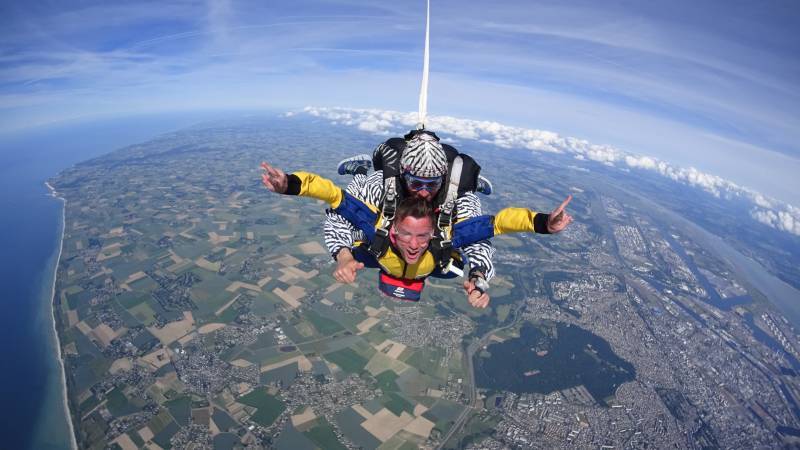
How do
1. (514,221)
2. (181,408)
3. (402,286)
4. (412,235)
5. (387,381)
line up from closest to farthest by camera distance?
1. (412,235)
2. (514,221)
3. (402,286)
4. (181,408)
5. (387,381)

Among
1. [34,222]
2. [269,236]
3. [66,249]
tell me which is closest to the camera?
[66,249]

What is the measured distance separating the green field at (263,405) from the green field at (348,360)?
536 cm

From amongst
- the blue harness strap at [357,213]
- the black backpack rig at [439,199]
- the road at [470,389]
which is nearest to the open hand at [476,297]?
the black backpack rig at [439,199]

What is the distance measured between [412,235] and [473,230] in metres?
0.97

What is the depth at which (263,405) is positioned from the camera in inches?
856

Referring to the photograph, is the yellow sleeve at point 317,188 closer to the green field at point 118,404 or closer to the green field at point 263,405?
the green field at point 263,405

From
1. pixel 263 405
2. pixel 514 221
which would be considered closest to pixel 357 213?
pixel 514 221

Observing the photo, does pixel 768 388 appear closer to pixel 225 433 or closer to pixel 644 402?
pixel 644 402

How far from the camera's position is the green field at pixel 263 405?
819 inches

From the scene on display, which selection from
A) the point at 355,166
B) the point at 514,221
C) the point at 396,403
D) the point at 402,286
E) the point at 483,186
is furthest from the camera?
the point at 396,403

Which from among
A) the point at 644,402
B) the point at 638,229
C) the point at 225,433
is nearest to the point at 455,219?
the point at 225,433

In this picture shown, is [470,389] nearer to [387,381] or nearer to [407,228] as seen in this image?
[387,381]

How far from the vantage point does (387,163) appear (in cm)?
406

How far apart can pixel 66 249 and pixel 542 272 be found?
73022mm
